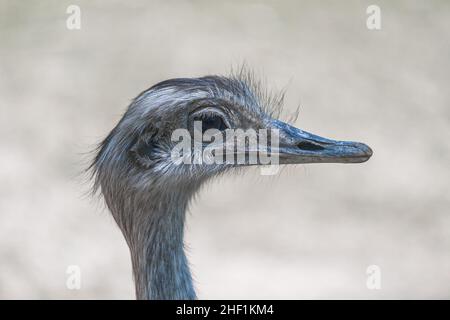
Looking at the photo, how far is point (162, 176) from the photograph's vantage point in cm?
264

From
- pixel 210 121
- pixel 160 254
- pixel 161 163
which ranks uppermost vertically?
pixel 210 121

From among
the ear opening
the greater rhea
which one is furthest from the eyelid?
the ear opening

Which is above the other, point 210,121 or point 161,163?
point 210,121

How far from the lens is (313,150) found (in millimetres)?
2627

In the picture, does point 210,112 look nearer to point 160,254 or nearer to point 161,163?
point 161,163

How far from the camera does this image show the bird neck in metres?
2.57

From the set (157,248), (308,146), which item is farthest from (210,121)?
(157,248)

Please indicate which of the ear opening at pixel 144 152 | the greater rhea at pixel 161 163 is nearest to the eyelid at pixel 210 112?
the greater rhea at pixel 161 163

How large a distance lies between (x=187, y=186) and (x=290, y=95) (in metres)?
4.33

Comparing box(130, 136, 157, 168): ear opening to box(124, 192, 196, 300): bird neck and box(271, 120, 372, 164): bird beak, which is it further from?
box(271, 120, 372, 164): bird beak

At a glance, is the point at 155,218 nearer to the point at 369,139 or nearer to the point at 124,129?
the point at 124,129

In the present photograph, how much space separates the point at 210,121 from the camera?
264cm

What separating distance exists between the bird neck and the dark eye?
0.83ft

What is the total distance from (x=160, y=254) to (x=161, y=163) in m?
0.27
